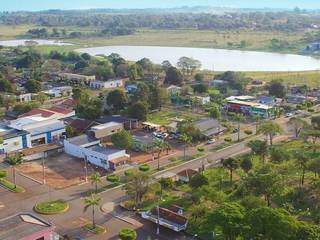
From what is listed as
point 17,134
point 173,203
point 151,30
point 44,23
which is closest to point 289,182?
point 173,203

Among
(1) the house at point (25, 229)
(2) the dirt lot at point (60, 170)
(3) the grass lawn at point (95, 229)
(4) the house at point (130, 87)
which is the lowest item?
(2) the dirt lot at point (60, 170)

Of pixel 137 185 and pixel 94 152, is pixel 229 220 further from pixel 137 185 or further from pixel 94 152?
pixel 94 152

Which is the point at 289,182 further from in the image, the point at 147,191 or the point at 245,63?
the point at 245,63

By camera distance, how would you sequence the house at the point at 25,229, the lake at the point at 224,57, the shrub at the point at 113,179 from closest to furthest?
the house at the point at 25,229 < the shrub at the point at 113,179 < the lake at the point at 224,57

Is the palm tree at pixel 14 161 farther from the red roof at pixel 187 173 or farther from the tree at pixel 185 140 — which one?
the tree at pixel 185 140

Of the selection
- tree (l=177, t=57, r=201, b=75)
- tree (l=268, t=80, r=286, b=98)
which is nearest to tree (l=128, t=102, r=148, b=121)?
tree (l=268, t=80, r=286, b=98)

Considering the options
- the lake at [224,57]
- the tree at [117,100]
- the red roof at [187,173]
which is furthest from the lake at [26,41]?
the red roof at [187,173]
